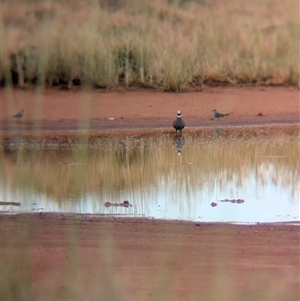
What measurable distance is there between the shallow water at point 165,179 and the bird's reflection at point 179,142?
3 cm

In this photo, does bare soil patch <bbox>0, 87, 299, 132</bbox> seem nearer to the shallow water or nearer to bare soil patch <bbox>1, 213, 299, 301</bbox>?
the shallow water

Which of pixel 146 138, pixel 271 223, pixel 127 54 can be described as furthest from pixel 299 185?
pixel 127 54

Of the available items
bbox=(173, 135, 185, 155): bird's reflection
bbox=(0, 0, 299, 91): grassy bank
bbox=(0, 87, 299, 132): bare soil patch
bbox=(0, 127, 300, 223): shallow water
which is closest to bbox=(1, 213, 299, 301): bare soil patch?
bbox=(0, 127, 300, 223): shallow water

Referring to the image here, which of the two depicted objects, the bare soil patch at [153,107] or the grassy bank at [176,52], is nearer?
the bare soil patch at [153,107]

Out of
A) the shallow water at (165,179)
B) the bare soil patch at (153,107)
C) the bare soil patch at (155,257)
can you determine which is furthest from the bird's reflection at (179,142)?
the bare soil patch at (155,257)

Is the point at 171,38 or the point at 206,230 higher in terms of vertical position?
the point at 171,38

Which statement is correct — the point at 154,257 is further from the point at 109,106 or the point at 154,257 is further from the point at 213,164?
the point at 109,106

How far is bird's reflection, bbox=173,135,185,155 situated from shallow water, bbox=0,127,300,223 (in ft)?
0.08

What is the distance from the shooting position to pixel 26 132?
13.0 metres

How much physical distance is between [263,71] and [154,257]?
11171mm

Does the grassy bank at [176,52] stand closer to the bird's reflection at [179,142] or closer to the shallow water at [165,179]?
the bird's reflection at [179,142]

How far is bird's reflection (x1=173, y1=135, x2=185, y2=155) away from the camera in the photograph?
451 inches

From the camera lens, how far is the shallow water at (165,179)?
8094mm

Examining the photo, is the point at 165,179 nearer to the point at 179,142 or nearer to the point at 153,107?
the point at 179,142
